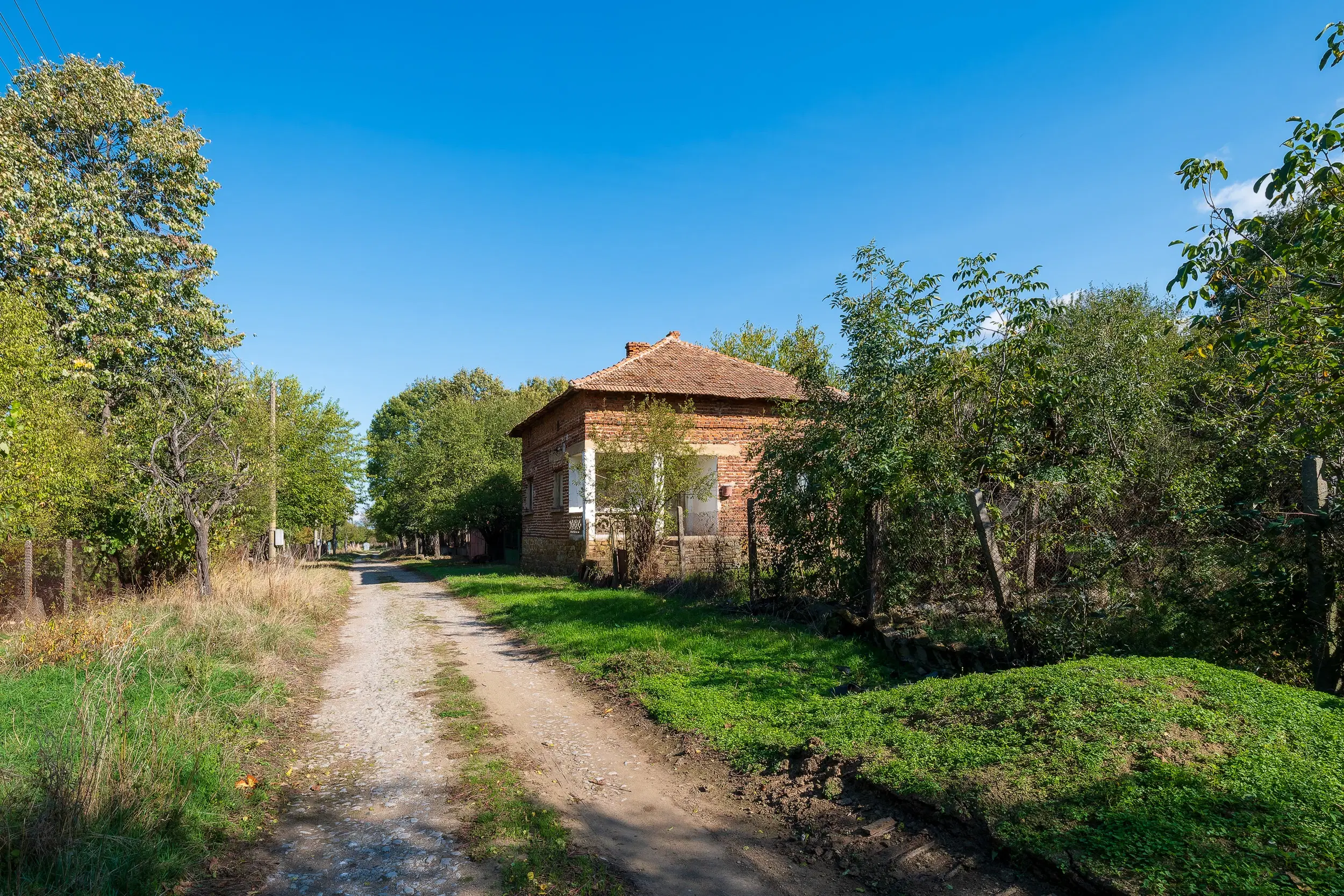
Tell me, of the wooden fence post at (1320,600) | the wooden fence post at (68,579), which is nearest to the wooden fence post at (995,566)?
the wooden fence post at (1320,600)

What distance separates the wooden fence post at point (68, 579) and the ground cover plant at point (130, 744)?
1477mm

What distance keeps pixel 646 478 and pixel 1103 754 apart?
12.1 metres

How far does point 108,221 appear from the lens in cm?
1825

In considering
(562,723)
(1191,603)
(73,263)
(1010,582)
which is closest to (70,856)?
(562,723)

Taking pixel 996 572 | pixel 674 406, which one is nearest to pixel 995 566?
pixel 996 572

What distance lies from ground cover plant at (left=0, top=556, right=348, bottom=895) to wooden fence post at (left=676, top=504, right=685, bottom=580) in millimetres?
6891

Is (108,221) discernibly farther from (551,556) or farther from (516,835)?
(516,835)

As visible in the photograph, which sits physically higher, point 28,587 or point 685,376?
point 685,376


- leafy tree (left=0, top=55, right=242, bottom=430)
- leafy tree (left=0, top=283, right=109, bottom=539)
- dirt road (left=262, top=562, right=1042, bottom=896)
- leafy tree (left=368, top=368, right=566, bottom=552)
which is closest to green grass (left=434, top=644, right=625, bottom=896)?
dirt road (left=262, top=562, right=1042, bottom=896)

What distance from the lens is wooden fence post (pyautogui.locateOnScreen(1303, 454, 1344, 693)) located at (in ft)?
17.6

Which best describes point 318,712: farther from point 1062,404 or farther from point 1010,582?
point 1062,404

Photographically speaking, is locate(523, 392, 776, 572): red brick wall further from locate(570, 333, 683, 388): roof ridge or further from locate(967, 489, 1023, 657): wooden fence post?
locate(967, 489, 1023, 657): wooden fence post

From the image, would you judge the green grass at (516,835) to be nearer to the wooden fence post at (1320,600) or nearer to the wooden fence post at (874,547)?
the wooden fence post at (874,547)

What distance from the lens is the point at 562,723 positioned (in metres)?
7.13
